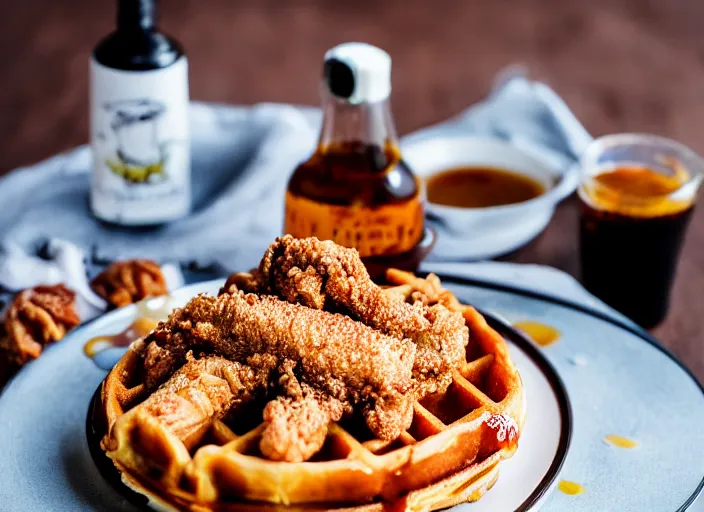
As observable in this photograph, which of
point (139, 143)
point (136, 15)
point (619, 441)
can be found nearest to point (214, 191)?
point (139, 143)

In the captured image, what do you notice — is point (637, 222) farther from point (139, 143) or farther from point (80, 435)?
point (80, 435)

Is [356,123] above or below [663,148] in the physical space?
above

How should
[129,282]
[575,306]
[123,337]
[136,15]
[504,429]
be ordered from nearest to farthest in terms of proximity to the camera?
[504,429] < [123,337] < [575,306] < [129,282] < [136,15]

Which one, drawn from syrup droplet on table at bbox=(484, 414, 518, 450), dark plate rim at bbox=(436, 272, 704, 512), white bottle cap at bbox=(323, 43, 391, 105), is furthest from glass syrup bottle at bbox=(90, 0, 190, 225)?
syrup droplet on table at bbox=(484, 414, 518, 450)

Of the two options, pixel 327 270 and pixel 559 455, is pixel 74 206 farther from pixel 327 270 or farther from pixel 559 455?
pixel 559 455

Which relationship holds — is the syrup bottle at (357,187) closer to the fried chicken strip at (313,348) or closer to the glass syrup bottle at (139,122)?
the glass syrup bottle at (139,122)

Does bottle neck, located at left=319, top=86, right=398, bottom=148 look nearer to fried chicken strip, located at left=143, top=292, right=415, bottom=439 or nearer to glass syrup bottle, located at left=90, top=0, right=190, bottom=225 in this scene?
glass syrup bottle, located at left=90, top=0, right=190, bottom=225
